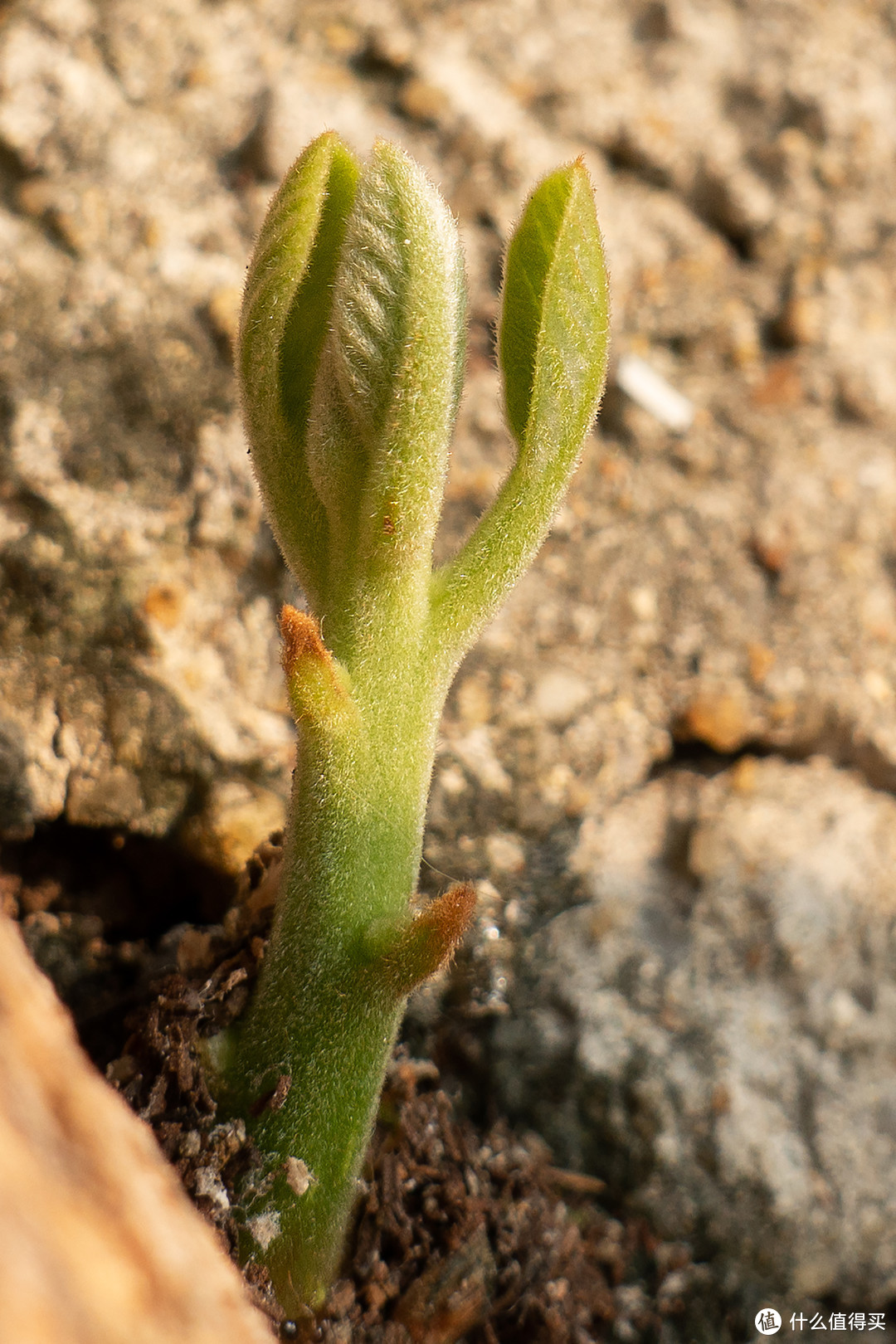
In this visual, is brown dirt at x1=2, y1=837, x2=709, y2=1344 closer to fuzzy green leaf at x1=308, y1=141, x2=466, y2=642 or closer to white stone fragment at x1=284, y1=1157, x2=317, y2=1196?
white stone fragment at x1=284, y1=1157, x2=317, y2=1196

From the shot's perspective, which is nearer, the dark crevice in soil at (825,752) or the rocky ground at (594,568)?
the rocky ground at (594,568)

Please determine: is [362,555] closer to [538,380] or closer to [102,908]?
[538,380]

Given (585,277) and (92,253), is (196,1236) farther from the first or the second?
(92,253)

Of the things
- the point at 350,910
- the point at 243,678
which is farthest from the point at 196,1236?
the point at 243,678

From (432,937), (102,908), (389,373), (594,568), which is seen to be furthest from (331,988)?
(594,568)

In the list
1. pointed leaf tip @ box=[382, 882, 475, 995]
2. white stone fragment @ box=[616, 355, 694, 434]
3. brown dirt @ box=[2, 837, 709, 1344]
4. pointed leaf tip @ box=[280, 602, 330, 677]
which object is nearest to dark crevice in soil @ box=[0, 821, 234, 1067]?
brown dirt @ box=[2, 837, 709, 1344]

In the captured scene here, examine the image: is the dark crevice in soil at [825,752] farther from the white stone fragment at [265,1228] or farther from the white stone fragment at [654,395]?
the white stone fragment at [265,1228]

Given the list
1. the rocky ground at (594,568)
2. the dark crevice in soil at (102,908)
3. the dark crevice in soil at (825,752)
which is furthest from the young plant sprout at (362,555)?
the dark crevice in soil at (825,752)

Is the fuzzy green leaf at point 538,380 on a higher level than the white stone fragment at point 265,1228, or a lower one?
higher
